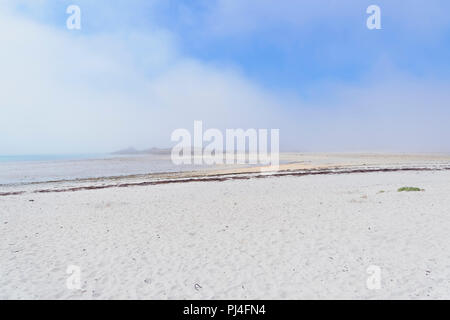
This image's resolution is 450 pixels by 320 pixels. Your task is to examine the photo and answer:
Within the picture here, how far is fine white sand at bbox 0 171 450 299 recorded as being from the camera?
19.7 feet

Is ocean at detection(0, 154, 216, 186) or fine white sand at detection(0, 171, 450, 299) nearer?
fine white sand at detection(0, 171, 450, 299)

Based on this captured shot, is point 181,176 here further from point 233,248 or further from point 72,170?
point 72,170

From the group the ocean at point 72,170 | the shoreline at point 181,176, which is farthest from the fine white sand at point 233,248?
the ocean at point 72,170

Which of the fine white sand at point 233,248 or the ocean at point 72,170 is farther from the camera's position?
the ocean at point 72,170

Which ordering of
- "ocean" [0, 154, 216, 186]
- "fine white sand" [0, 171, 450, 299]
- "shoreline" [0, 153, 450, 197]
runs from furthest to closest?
"ocean" [0, 154, 216, 186]
"shoreline" [0, 153, 450, 197]
"fine white sand" [0, 171, 450, 299]

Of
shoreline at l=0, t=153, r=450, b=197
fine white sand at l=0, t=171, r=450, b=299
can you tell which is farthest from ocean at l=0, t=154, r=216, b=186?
fine white sand at l=0, t=171, r=450, b=299

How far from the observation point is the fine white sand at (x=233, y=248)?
19.7 feet

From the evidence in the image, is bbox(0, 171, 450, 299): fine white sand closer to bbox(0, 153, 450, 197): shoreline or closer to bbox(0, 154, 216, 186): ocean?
bbox(0, 153, 450, 197): shoreline

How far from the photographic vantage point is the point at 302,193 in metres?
17.9

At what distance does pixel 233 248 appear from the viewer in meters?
8.40

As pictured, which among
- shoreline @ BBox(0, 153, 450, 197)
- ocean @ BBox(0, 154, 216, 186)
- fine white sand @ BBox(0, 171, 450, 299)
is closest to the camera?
fine white sand @ BBox(0, 171, 450, 299)

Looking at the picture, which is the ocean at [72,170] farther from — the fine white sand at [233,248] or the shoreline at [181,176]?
the fine white sand at [233,248]
